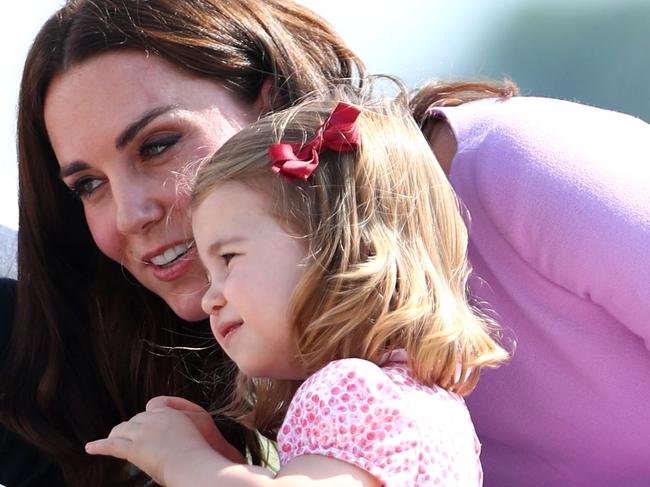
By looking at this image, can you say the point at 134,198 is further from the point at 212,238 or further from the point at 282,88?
the point at 212,238

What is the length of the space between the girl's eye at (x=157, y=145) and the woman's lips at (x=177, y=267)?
0.18 m

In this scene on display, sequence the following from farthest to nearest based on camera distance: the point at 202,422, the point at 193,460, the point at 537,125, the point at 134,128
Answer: the point at 134,128, the point at 537,125, the point at 202,422, the point at 193,460

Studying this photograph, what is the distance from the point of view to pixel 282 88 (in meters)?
1.88

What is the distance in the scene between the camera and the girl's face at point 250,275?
133 centimetres

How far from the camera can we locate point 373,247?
→ 1.35 m

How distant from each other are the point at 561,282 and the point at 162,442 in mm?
621

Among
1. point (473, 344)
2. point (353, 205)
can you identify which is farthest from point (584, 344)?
point (353, 205)

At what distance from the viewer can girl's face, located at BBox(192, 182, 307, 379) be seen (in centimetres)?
133

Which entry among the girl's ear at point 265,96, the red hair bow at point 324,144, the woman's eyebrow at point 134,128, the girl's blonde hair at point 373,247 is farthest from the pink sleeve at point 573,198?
the woman's eyebrow at point 134,128

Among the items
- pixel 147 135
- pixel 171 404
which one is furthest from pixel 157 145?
pixel 171 404

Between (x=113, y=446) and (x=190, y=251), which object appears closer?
(x=113, y=446)

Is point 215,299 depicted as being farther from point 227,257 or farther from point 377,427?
point 377,427

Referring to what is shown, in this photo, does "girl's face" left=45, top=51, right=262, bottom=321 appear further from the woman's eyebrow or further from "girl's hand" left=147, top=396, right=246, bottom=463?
"girl's hand" left=147, top=396, right=246, bottom=463

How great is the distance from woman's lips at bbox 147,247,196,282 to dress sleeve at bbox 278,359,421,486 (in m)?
0.70
